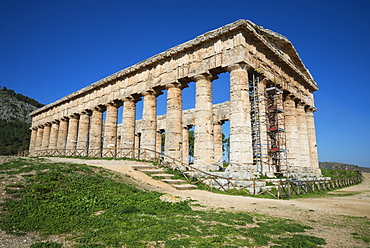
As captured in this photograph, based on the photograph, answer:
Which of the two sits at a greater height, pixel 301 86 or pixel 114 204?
pixel 301 86

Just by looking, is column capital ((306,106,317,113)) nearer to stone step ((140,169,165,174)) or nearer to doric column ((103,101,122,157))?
stone step ((140,169,165,174))

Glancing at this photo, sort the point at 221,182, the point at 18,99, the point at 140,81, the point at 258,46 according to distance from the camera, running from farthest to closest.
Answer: the point at 18,99
the point at 140,81
the point at 258,46
the point at 221,182

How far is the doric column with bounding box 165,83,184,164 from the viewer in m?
18.2

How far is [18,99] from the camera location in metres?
97.9

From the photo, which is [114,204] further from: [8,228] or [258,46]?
[258,46]

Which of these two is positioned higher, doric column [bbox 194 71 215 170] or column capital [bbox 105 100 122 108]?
column capital [bbox 105 100 122 108]

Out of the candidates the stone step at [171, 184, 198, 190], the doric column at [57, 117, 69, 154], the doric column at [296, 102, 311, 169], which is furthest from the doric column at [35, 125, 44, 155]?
the doric column at [296, 102, 311, 169]

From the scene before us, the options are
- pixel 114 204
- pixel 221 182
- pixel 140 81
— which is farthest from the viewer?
pixel 140 81

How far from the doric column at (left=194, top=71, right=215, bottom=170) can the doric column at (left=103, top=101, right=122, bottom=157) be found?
1062 centimetres

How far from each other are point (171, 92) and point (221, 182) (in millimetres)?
8888

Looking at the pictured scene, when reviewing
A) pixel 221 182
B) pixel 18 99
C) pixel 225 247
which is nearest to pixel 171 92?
pixel 221 182

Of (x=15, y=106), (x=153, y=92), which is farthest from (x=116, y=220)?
(x=15, y=106)

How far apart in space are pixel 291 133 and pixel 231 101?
332 inches

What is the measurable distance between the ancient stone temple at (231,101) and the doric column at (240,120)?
0.20 feet
